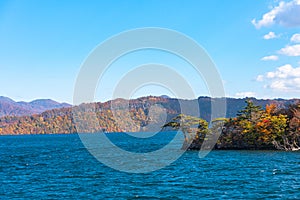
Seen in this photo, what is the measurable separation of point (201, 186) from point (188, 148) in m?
59.0

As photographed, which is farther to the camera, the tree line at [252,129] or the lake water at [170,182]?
the tree line at [252,129]

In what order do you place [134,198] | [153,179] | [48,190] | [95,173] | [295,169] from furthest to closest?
[95,173] < [295,169] < [153,179] < [48,190] < [134,198]

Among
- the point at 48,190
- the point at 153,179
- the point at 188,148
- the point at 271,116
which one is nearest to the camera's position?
the point at 48,190

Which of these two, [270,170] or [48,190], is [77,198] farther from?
[270,170]

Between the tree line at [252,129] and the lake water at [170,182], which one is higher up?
the tree line at [252,129]

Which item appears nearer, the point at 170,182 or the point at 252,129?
the point at 170,182

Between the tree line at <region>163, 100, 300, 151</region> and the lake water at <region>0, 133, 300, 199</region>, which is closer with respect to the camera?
the lake water at <region>0, 133, 300, 199</region>

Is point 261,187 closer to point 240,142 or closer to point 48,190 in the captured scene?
point 48,190

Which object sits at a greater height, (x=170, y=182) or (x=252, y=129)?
(x=252, y=129)

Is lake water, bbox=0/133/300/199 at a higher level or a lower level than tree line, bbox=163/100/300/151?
lower

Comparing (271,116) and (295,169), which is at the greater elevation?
(271,116)

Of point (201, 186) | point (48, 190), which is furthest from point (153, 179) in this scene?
point (48, 190)

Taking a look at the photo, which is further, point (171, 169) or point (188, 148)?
point (188, 148)

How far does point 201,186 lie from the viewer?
46562mm
